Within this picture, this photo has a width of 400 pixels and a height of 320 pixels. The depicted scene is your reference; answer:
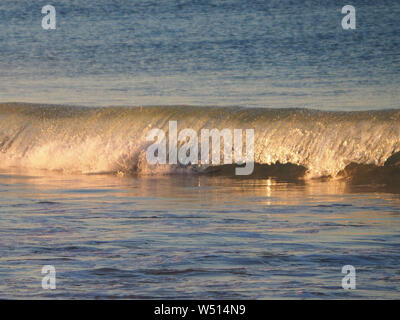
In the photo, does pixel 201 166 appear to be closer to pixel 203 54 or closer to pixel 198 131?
pixel 198 131

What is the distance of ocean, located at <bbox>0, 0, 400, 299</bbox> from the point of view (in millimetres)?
7742

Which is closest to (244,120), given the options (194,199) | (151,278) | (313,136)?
(313,136)

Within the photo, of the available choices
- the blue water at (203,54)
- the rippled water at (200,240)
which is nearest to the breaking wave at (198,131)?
the rippled water at (200,240)

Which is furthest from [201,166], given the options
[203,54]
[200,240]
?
[203,54]

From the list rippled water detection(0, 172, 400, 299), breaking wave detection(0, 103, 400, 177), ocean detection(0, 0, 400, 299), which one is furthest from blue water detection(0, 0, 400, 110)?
rippled water detection(0, 172, 400, 299)

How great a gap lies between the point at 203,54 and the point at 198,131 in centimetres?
1191

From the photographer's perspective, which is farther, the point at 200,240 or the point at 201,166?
the point at 201,166

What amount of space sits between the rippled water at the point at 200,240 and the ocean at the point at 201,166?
2 cm

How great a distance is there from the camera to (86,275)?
7574 millimetres

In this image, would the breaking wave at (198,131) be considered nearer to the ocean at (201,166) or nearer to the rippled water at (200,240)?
the ocean at (201,166)

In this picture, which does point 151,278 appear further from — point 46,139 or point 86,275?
point 46,139

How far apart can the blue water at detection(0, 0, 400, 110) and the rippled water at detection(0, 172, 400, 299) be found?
743cm

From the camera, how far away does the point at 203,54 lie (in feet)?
94.5
